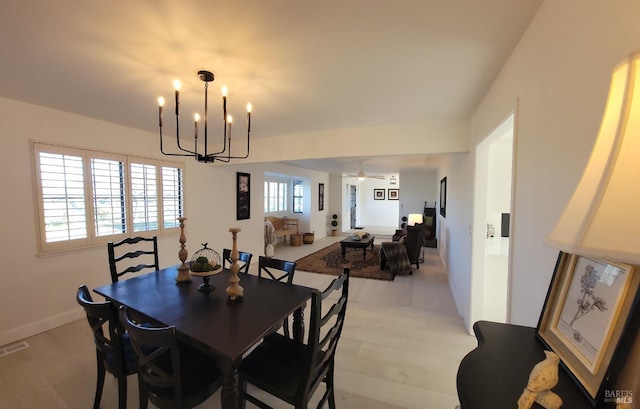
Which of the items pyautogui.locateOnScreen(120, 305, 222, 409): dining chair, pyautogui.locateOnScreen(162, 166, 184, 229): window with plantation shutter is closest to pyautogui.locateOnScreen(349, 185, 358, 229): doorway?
pyautogui.locateOnScreen(162, 166, 184, 229): window with plantation shutter

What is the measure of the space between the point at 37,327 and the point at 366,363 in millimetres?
3459

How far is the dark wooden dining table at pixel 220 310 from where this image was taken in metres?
1.21

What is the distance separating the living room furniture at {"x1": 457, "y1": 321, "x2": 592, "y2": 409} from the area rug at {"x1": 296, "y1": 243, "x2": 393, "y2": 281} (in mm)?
3517

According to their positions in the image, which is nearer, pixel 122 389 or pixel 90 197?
pixel 122 389

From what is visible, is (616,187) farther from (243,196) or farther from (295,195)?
(295,195)

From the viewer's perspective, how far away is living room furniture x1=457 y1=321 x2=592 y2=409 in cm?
66

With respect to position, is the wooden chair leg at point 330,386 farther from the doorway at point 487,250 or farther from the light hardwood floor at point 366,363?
the doorway at point 487,250

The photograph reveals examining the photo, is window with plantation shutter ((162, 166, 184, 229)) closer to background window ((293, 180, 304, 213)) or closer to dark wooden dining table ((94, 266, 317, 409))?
dark wooden dining table ((94, 266, 317, 409))

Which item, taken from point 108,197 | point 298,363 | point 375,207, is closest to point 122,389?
point 298,363

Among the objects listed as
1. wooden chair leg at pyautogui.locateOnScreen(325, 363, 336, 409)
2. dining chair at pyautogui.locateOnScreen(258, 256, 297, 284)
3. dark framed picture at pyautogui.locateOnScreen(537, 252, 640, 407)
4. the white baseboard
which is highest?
dark framed picture at pyautogui.locateOnScreen(537, 252, 640, 407)

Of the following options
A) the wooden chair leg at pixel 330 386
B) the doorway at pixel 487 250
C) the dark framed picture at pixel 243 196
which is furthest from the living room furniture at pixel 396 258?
the wooden chair leg at pixel 330 386

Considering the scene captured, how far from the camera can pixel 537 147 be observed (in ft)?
3.99

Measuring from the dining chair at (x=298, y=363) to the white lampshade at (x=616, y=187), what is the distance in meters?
0.99

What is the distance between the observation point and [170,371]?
1.43 metres
